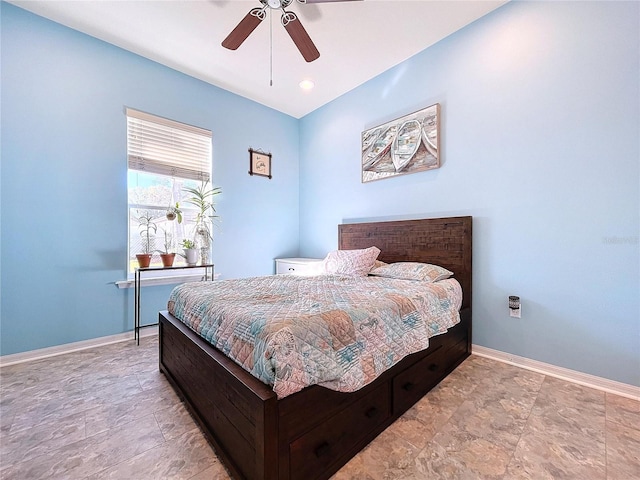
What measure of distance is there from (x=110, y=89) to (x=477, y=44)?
3733 millimetres

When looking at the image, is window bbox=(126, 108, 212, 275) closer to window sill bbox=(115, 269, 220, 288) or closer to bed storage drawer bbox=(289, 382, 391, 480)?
window sill bbox=(115, 269, 220, 288)

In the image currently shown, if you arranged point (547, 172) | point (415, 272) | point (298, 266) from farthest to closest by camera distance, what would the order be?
point (298, 266), point (415, 272), point (547, 172)

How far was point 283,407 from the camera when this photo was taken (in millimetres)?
1014

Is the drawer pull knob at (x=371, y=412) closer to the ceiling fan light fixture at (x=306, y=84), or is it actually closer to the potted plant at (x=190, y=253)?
the potted plant at (x=190, y=253)

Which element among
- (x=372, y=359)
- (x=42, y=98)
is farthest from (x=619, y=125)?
(x=42, y=98)

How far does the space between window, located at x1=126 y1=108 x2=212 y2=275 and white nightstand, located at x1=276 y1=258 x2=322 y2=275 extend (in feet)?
4.37

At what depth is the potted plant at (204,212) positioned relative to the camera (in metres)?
3.20

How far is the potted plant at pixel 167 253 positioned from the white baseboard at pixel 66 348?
0.78m

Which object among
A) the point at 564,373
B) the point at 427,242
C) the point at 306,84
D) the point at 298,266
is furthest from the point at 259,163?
the point at 564,373

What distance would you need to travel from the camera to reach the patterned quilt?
1.07 metres

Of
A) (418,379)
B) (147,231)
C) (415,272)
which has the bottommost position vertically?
(418,379)

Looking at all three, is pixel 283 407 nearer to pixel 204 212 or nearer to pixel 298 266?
pixel 298 266

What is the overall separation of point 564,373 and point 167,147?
4465mm

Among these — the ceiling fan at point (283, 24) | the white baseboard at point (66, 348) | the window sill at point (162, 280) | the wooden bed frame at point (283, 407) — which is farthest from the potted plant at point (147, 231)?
the ceiling fan at point (283, 24)
